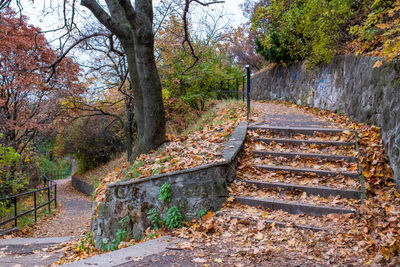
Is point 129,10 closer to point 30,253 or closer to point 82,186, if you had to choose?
point 30,253

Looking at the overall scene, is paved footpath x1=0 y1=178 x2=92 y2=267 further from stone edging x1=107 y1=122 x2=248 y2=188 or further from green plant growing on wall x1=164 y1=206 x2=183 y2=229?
green plant growing on wall x1=164 y1=206 x2=183 y2=229

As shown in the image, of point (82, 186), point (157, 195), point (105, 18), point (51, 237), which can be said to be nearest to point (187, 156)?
point (157, 195)

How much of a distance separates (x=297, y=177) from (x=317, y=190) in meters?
0.46

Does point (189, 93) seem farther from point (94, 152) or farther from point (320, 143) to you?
point (94, 152)

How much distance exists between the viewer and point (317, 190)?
4328 mm

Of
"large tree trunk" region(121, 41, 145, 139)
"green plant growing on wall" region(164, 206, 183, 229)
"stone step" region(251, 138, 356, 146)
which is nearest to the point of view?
"green plant growing on wall" region(164, 206, 183, 229)

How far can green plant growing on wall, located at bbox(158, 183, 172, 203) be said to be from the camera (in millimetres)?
4453

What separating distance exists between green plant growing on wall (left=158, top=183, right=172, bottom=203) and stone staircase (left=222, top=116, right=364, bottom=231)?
0.85 metres

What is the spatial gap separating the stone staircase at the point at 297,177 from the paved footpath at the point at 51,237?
11.2 feet

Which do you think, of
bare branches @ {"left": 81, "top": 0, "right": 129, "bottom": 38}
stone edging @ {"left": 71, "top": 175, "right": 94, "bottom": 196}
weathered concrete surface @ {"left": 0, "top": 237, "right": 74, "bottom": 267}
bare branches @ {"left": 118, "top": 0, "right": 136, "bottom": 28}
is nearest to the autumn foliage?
bare branches @ {"left": 81, "top": 0, "right": 129, "bottom": 38}

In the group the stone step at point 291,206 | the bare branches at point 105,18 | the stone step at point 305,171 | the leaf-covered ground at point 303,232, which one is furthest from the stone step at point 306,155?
the bare branches at point 105,18

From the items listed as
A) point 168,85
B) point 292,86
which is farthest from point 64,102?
point 292,86

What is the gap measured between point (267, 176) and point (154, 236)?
6.57ft

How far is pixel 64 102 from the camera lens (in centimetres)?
1300
